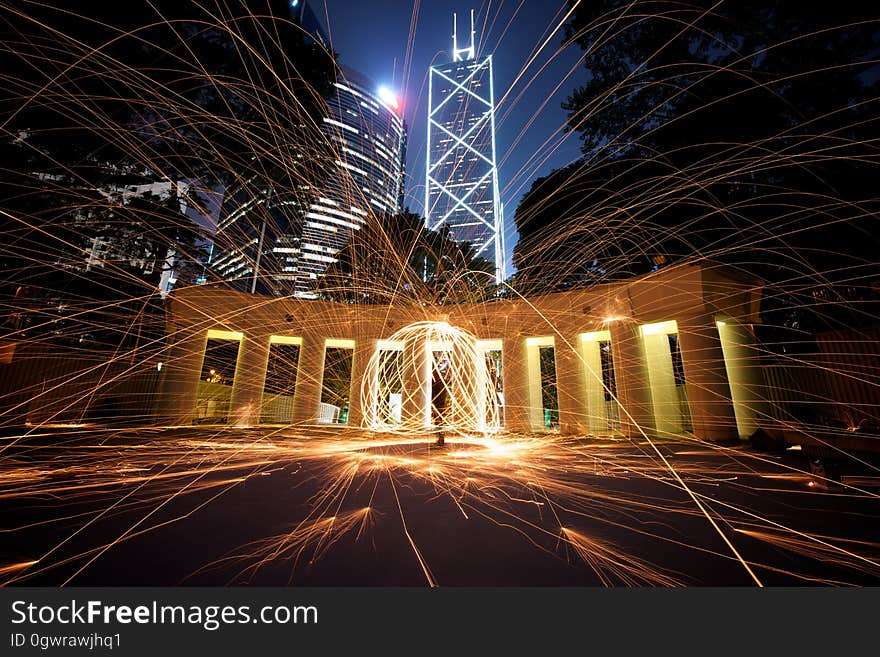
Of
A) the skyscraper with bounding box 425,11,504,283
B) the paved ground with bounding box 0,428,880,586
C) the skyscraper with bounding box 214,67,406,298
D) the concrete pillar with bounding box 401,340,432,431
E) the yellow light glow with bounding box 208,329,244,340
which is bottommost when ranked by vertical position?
the paved ground with bounding box 0,428,880,586

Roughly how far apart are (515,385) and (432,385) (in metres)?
4.79

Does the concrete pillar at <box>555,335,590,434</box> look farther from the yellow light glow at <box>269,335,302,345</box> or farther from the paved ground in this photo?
the yellow light glow at <box>269,335,302,345</box>

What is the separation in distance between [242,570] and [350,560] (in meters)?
0.59

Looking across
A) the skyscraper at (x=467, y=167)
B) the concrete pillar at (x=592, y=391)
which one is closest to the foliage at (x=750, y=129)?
the concrete pillar at (x=592, y=391)

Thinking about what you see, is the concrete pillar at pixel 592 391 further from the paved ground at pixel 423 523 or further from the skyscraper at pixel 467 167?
the skyscraper at pixel 467 167

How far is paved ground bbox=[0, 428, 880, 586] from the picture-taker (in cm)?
175

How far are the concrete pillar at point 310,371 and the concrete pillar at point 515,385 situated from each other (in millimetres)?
6609

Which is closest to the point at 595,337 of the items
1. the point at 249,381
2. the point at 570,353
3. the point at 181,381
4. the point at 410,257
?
the point at 570,353

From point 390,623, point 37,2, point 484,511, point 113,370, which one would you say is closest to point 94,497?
point 390,623

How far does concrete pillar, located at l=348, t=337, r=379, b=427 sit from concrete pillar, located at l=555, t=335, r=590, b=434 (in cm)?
644

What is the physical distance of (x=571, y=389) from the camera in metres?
9.97

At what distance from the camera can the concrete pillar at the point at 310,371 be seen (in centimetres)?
1118

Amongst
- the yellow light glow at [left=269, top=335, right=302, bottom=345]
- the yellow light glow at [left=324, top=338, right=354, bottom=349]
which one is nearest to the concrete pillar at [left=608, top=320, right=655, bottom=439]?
the yellow light glow at [left=324, top=338, right=354, bottom=349]

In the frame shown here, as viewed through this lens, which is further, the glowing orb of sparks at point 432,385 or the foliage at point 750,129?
the foliage at point 750,129
